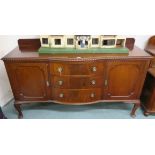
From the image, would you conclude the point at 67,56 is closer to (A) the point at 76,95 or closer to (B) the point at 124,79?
(A) the point at 76,95

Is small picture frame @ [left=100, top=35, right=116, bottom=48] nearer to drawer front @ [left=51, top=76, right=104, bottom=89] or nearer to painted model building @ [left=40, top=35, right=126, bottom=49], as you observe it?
painted model building @ [left=40, top=35, right=126, bottom=49]

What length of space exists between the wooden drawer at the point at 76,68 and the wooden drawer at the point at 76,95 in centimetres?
20

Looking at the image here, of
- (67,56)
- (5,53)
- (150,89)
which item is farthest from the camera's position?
(5,53)

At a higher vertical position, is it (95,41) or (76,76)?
(95,41)

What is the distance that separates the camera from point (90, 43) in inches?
52.4

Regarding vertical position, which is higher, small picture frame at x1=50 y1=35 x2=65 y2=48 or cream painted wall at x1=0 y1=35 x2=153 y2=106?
small picture frame at x1=50 y1=35 x2=65 y2=48

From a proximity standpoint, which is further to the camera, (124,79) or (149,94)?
(149,94)

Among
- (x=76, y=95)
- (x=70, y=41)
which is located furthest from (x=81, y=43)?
(x=76, y=95)

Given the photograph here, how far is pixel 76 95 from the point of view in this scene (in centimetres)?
142

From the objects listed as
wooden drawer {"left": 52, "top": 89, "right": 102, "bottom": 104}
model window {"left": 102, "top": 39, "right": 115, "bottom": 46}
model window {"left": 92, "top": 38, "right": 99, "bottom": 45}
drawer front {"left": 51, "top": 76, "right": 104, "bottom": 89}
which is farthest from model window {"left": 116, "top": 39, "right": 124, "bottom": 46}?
wooden drawer {"left": 52, "top": 89, "right": 102, "bottom": 104}

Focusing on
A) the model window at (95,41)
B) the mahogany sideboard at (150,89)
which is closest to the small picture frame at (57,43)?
the model window at (95,41)

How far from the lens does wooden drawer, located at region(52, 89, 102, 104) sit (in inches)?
55.4

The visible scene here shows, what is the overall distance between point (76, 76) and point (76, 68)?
0.08m
